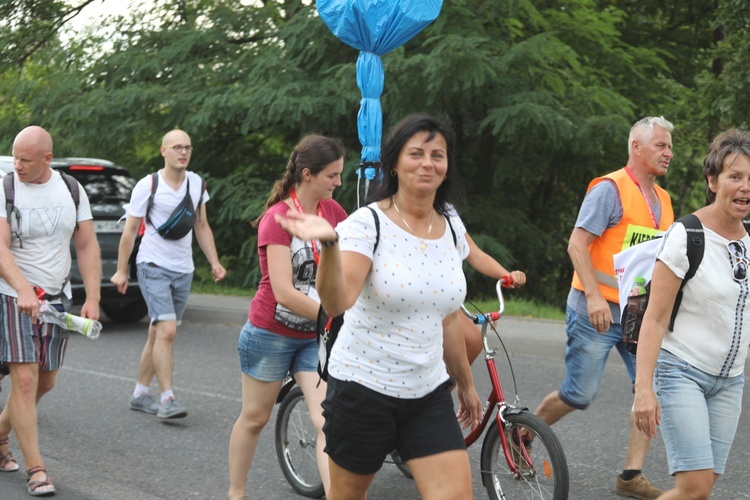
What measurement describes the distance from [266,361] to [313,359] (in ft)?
0.72

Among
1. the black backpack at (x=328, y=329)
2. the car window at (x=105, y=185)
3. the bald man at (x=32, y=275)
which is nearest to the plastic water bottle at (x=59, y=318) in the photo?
the bald man at (x=32, y=275)

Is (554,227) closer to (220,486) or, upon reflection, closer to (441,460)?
(220,486)

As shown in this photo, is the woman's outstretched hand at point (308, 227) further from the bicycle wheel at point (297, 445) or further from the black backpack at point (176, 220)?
the black backpack at point (176, 220)

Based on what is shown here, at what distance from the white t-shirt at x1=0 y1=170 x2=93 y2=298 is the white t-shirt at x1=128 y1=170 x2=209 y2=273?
1902mm

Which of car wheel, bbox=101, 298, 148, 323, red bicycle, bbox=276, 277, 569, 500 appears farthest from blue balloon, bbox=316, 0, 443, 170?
car wheel, bbox=101, 298, 148, 323

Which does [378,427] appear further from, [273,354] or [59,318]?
Result: [59,318]

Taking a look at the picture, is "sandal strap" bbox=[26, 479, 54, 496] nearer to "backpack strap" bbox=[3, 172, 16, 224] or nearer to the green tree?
"backpack strap" bbox=[3, 172, 16, 224]

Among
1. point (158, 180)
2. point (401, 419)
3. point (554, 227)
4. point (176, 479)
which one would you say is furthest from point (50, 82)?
point (401, 419)

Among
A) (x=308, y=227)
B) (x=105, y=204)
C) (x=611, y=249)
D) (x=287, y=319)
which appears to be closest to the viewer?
(x=308, y=227)

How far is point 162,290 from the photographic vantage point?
7379mm

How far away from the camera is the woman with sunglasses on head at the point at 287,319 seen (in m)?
4.64

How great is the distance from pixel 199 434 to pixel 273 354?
223cm

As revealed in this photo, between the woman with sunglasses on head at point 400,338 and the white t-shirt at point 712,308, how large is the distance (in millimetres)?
847

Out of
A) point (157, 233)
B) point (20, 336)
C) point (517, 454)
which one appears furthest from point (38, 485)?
point (157, 233)
